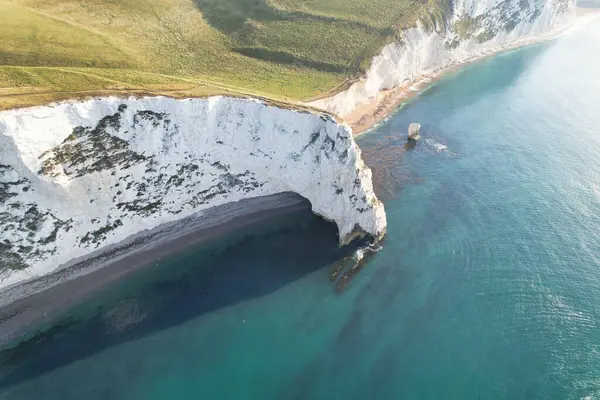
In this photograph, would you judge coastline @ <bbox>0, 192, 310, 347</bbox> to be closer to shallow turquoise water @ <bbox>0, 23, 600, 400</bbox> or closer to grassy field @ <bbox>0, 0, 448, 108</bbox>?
shallow turquoise water @ <bbox>0, 23, 600, 400</bbox>

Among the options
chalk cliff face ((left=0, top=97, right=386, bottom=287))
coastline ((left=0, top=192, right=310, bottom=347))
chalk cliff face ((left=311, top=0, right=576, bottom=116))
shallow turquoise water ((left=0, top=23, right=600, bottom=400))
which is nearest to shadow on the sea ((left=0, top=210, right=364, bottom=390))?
shallow turquoise water ((left=0, top=23, right=600, bottom=400))

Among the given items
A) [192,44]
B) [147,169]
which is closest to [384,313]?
[147,169]

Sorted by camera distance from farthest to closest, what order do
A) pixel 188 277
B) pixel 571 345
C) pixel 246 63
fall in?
pixel 246 63
pixel 188 277
pixel 571 345

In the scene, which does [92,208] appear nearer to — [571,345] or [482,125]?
[571,345]

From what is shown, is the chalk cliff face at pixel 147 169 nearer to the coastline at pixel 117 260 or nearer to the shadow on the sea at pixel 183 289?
the coastline at pixel 117 260

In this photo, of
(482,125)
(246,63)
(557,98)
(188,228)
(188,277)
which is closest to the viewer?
(188,277)

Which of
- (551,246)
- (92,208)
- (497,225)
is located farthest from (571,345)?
(92,208)

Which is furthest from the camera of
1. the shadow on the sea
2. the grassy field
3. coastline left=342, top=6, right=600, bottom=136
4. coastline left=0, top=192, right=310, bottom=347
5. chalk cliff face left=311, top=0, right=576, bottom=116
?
chalk cliff face left=311, top=0, right=576, bottom=116

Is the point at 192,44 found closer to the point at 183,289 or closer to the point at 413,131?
the point at 413,131
